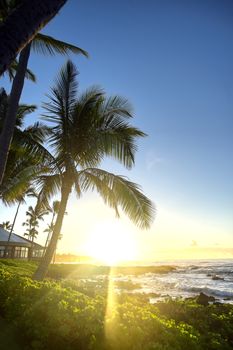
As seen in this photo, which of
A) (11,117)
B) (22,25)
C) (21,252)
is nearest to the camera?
(22,25)

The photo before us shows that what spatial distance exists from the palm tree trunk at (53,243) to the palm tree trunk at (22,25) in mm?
6789

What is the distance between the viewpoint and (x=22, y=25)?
303 centimetres

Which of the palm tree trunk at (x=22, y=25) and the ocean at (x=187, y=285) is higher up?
the palm tree trunk at (x=22, y=25)

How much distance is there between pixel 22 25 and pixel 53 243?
7.54 m

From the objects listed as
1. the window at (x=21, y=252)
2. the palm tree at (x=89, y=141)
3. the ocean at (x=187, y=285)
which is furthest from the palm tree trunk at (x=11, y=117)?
the window at (x=21, y=252)

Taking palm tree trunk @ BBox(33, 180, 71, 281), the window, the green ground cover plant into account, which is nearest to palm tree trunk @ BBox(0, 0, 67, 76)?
the green ground cover plant

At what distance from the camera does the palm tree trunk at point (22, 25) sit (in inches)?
112

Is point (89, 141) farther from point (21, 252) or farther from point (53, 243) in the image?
point (21, 252)

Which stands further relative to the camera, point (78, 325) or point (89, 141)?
point (89, 141)

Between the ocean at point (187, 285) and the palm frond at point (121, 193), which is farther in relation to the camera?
the ocean at point (187, 285)

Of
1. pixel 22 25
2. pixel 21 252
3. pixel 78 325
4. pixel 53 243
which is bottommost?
pixel 21 252

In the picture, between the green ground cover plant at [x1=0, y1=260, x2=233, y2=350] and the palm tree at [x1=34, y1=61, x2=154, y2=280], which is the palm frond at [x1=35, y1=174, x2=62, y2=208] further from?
the green ground cover plant at [x1=0, y1=260, x2=233, y2=350]

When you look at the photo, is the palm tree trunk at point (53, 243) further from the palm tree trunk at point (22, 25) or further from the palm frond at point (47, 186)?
the palm tree trunk at point (22, 25)

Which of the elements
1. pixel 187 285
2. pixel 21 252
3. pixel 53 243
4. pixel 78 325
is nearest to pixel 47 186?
pixel 53 243
